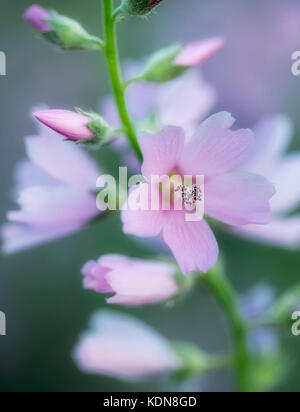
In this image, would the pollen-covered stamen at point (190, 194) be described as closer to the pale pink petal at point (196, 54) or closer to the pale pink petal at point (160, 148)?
the pale pink petal at point (160, 148)

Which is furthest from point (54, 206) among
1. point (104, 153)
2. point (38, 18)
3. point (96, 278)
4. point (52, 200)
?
point (104, 153)

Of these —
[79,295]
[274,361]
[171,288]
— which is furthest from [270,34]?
[171,288]

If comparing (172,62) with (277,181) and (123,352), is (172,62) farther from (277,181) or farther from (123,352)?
(123,352)

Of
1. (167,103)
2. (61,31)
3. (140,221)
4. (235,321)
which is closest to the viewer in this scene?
(140,221)

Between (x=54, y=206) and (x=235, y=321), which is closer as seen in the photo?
(x=54, y=206)

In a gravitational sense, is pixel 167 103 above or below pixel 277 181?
above
